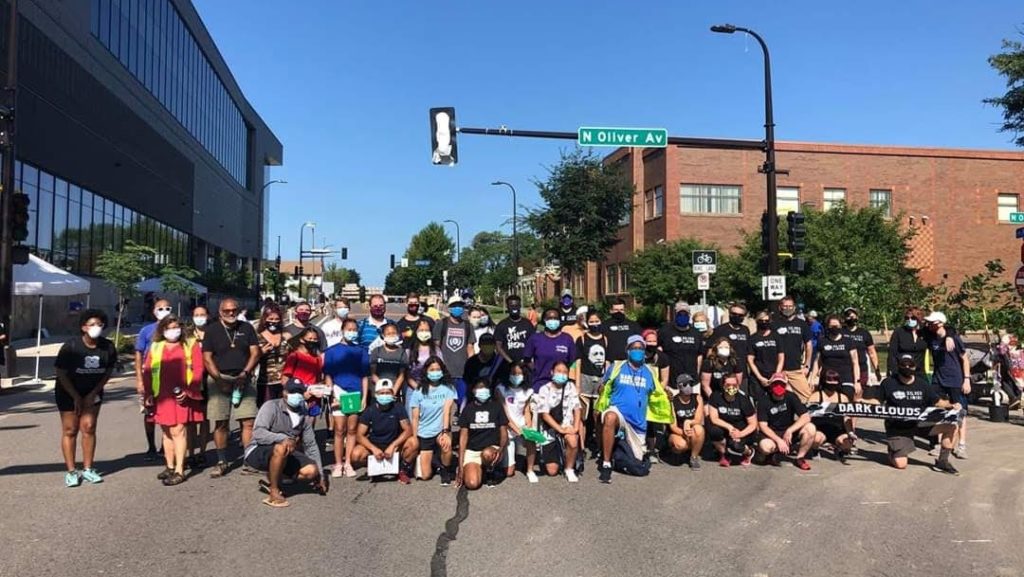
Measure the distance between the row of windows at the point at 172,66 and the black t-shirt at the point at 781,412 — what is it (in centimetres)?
3968

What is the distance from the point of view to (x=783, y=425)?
28.9 feet

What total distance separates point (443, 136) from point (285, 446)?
30.9 feet

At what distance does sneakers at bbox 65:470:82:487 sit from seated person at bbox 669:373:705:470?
639 centimetres

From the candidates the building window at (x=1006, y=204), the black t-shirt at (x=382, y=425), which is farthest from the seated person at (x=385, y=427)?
the building window at (x=1006, y=204)

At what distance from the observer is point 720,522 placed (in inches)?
248

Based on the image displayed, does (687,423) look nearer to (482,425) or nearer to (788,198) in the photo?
(482,425)

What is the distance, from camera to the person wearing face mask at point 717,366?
909cm

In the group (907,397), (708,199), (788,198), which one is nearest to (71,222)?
(708,199)

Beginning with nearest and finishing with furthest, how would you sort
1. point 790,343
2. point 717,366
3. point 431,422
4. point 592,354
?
point 431,422, point 717,366, point 592,354, point 790,343

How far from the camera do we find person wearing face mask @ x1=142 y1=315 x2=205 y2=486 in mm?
7547

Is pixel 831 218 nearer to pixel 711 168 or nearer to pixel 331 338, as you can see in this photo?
pixel 711 168

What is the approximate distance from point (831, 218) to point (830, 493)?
2585cm

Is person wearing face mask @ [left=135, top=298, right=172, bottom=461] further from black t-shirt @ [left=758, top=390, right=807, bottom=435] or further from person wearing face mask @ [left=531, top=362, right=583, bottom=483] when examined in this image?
black t-shirt @ [left=758, top=390, right=807, bottom=435]

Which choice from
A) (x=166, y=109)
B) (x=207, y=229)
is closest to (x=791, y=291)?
(x=166, y=109)
